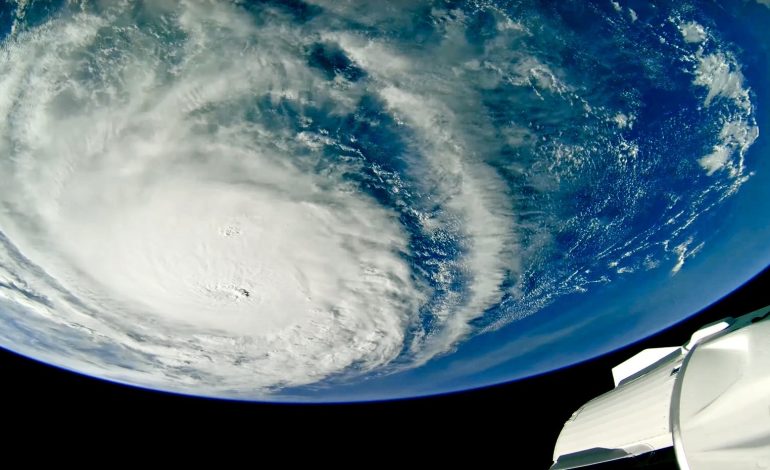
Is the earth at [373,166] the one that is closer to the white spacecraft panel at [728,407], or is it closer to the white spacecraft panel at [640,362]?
the white spacecraft panel at [640,362]

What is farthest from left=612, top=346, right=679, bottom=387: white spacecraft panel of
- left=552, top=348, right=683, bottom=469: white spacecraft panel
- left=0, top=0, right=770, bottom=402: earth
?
left=0, top=0, right=770, bottom=402: earth

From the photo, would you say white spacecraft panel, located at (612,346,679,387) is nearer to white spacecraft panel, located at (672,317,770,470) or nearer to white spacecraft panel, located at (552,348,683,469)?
white spacecraft panel, located at (552,348,683,469)

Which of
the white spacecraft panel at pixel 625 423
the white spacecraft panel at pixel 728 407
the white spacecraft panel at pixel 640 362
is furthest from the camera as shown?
the white spacecraft panel at pixel 640 362

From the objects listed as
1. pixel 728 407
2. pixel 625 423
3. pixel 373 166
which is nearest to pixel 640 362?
pixel 625 423

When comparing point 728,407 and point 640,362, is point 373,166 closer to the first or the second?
point 728,407

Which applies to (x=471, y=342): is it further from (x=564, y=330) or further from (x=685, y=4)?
(x=685, y=4)

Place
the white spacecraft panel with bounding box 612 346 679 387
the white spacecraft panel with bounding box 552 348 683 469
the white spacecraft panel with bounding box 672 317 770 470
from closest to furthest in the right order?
the white spacecraft panel with bounding box 672 317 770 470 < the white spacecraft panel with bounding box 552 348 683 469 < the white spacecraft panel with bounding box 612 346 679 387

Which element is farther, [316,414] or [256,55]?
[316,414]

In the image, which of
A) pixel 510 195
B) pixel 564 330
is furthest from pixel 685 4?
pixel 564 330

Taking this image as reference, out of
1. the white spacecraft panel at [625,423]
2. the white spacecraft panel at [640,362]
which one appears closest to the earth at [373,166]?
the white spacecraft panel at [640,362]
